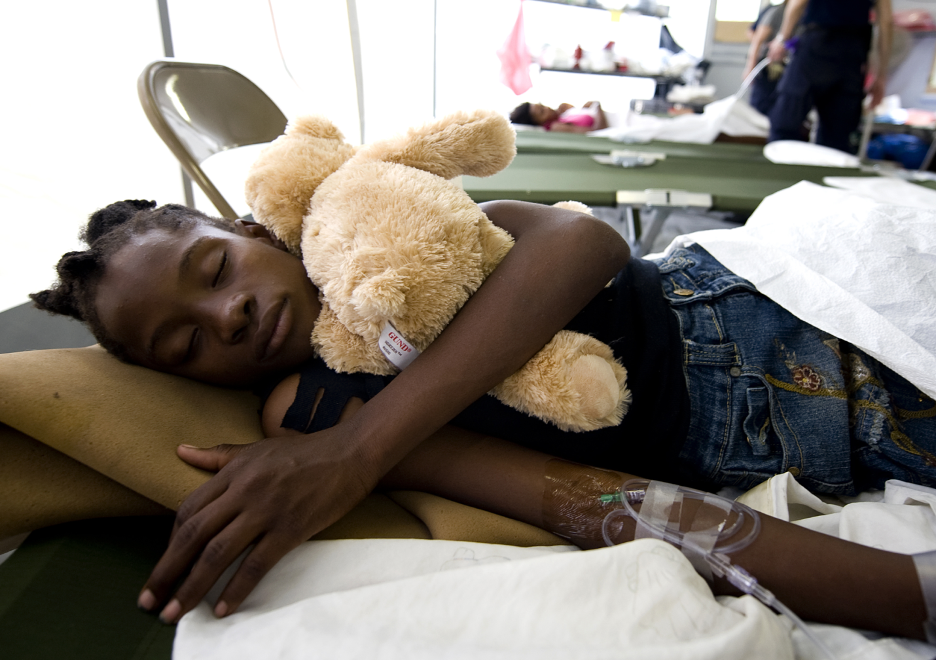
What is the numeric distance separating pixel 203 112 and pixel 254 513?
4.05 feet

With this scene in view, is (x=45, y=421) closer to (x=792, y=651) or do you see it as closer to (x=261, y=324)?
(x=261, y=324)

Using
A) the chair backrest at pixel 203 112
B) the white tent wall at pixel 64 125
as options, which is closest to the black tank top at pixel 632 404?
the chair backrest at pixel 203 112

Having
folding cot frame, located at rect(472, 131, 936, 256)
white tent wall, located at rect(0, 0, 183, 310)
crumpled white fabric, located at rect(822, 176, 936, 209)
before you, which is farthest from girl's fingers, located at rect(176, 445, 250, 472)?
crumpled white fabric, located at rect(822, 176, 936, 209)

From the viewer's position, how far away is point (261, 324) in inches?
25.8

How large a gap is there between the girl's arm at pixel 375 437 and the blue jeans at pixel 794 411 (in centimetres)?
22

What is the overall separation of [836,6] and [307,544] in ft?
10.7

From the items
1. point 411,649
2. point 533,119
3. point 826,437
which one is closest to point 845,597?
point 826,437

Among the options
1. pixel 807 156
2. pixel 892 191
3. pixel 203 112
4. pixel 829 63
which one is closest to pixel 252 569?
pixel 203 112

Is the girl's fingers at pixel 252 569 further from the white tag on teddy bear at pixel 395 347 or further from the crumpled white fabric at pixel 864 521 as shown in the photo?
the crumpled white fabric at pixel 864 521

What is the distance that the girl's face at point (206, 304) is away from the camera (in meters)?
0.65

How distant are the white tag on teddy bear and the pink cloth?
11.5 ft

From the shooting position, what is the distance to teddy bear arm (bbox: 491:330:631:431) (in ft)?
1.90

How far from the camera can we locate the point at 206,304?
0.66 metres

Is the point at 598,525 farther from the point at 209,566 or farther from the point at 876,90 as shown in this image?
the point at 876,90
